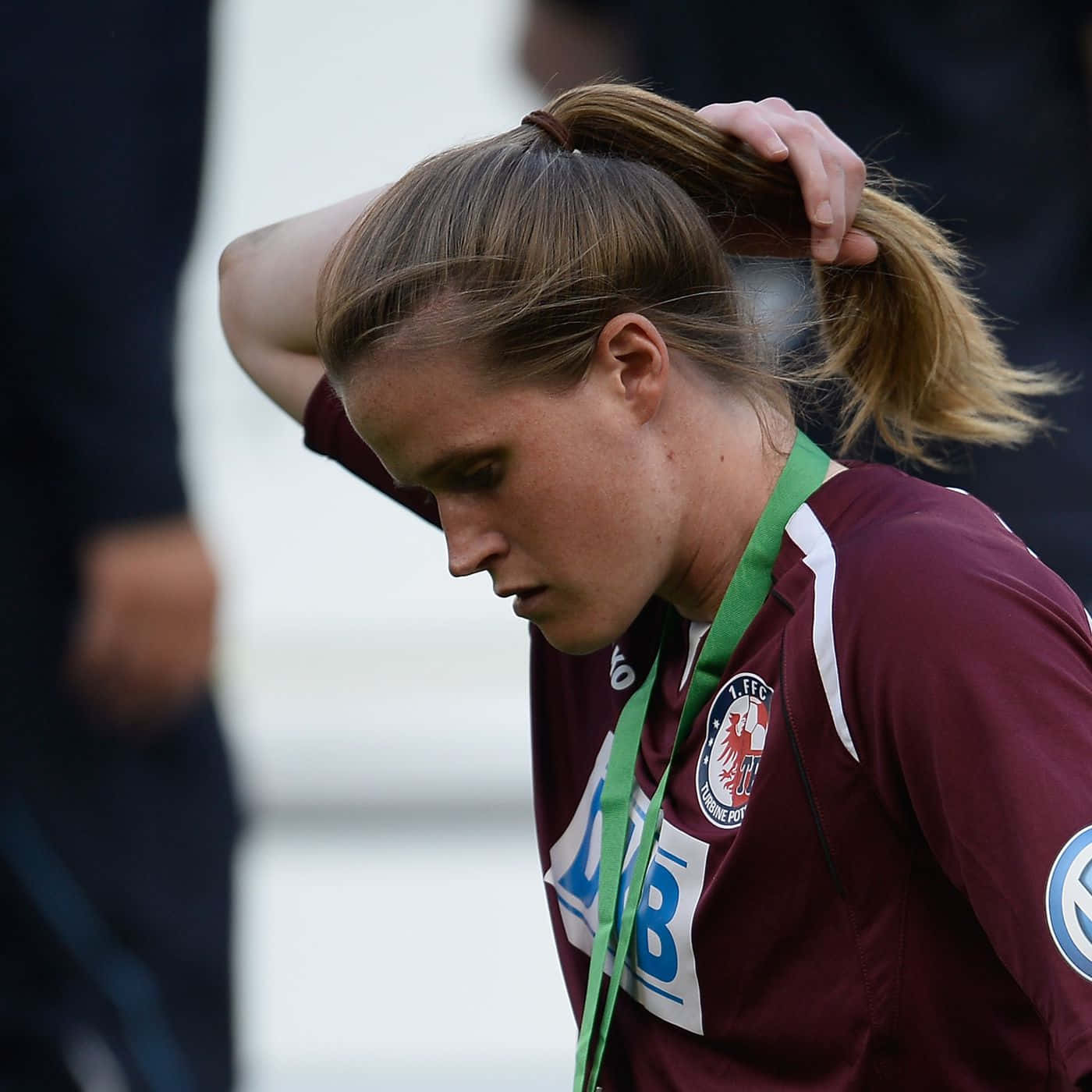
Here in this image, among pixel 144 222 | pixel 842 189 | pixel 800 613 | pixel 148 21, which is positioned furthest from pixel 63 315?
pixel 800 613

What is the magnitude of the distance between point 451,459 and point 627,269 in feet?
0.64

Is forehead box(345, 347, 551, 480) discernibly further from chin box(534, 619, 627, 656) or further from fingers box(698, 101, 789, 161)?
fingers box(698, 101, 789, 161)

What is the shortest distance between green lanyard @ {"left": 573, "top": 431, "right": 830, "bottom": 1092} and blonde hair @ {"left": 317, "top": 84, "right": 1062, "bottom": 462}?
4.7 inches

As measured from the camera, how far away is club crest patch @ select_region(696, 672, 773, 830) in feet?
4.79

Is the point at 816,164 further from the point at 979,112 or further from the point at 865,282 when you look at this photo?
the point at 979,112

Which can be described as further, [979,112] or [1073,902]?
[979,112]

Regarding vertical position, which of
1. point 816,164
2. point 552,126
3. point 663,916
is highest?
point 552,126

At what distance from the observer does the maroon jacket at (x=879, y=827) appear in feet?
4.09

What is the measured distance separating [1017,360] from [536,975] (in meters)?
2.52

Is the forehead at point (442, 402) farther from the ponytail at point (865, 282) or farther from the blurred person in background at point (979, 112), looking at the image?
the blurred person in background at point (979, 112)

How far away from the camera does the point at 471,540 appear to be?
1.54 metres

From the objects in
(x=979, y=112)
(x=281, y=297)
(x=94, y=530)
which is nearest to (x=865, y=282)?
(x=281, y=297)

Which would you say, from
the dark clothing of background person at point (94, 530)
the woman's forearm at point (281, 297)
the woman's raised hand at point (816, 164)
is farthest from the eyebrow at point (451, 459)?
the dark clothing of background person at point (94, 530)

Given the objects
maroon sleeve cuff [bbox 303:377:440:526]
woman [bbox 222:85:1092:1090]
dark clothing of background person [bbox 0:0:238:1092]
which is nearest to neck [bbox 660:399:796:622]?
woman [bbox 222:85:1092:1090]
